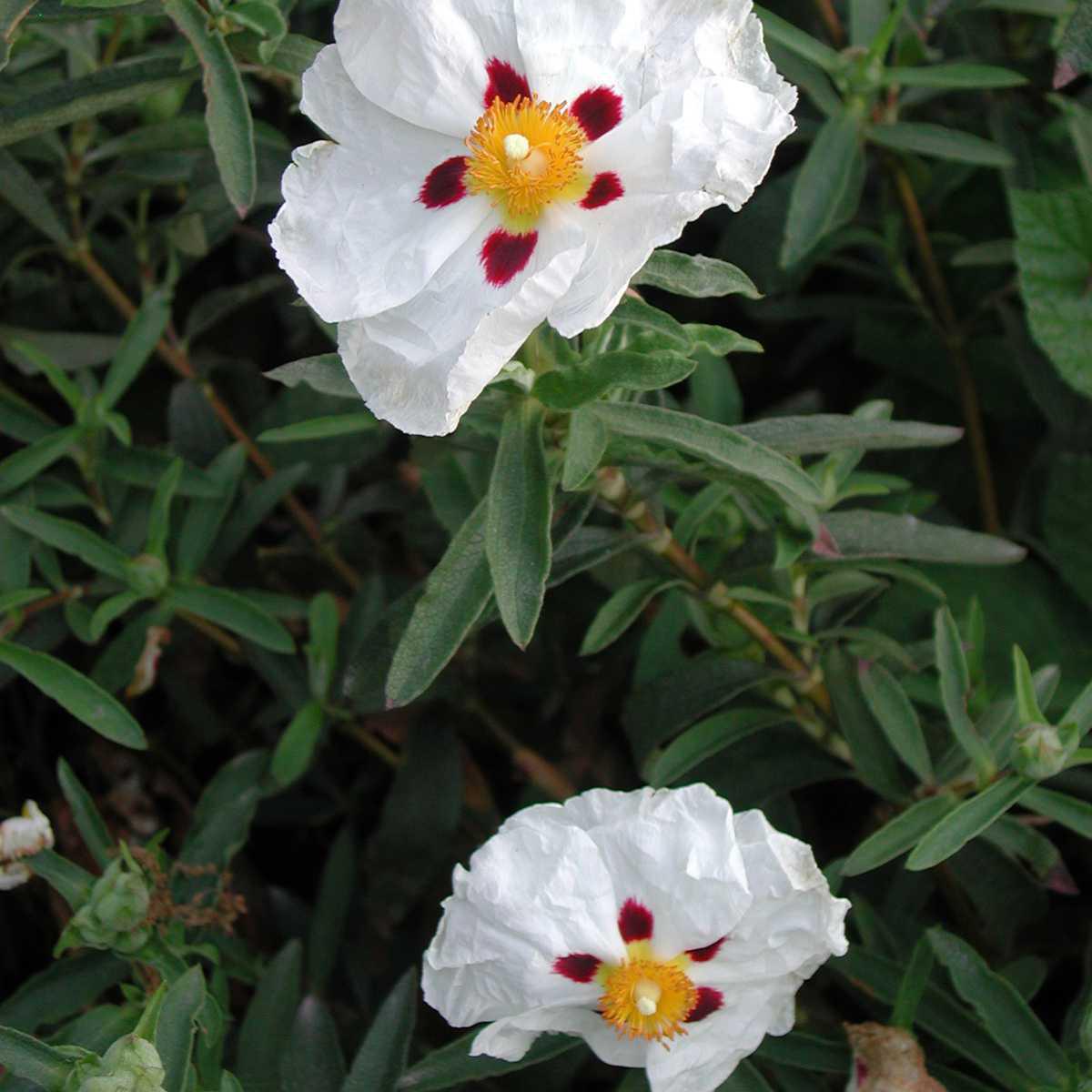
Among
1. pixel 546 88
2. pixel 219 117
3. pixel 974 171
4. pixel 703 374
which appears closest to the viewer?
pixel 546 88

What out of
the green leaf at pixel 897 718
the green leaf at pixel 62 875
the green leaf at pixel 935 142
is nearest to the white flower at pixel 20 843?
the green leaf at pixel 62 875

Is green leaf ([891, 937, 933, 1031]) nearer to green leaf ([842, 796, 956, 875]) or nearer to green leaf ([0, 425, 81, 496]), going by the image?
green leaf ([842, 796, 956, 875])

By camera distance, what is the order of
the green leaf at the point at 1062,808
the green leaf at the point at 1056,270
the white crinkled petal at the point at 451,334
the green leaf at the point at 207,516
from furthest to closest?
1. the green leaf at the point at 1056,270
2. the green leaf at the point at 207,516
3. the green leaf at the point at 1062,808
4. the white crinkled petal at the point at 451,334

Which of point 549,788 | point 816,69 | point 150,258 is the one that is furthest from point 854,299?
point 150,258

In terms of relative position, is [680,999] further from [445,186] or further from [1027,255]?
[1027,255]

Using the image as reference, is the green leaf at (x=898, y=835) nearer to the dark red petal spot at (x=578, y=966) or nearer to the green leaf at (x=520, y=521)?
the dark red petal spot at (x=578, y=966)

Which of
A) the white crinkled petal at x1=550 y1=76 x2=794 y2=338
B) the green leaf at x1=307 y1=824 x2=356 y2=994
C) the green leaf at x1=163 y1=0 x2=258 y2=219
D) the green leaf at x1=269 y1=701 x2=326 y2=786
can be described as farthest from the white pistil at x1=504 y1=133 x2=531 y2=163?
the green leaf at x1=307 y1=824 x2=356 y2=994
